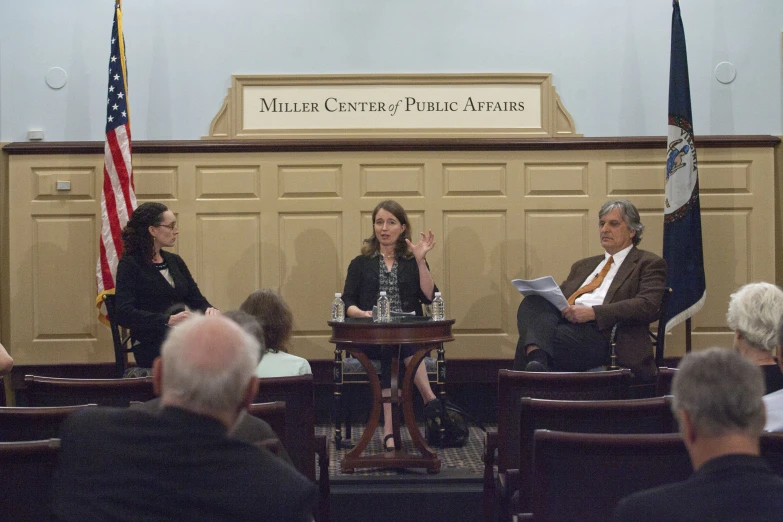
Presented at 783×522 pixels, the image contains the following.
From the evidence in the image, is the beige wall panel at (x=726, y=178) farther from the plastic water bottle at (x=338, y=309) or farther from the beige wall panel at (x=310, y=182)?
the plastic water bottle at (x=338, y=309)

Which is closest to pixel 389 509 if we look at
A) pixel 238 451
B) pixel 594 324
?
pixel 594 324

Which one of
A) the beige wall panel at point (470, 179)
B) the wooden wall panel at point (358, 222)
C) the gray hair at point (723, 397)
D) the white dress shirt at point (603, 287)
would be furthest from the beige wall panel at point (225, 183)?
the gray hair at point (723, 397)

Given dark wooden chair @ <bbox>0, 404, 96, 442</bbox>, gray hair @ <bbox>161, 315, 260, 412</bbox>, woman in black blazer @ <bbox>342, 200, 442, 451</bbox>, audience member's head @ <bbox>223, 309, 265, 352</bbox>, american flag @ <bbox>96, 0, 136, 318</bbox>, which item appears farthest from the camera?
american flag @ <bbox>96, 0, 136, 318</bbox>

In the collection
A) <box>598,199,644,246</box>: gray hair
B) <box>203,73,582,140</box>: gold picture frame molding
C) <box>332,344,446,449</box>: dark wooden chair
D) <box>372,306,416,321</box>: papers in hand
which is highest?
<box>203,73,582,140</box>: gold picture frame molding

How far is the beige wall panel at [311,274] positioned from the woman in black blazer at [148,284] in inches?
46.1

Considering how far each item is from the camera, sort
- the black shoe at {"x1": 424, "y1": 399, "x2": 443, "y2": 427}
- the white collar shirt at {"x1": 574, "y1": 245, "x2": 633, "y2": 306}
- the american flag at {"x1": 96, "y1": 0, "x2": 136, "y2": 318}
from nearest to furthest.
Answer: the black shoe at {"x1": 424, "y1": 399, "x2": 443, "y2": 427} < the white collar shirt at {"x1": 574, "y1": 245, "x2": 633, "y2": 306} < the american flag at {"x1": 96, "y1": 0, "x2": 136, "y2": 318}

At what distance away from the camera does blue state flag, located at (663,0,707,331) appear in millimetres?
5555

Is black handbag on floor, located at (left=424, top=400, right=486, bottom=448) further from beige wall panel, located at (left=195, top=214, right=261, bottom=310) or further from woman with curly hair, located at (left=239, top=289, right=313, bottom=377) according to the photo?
beige wall panel, located at (left=195, top=214, right=261, bottom=310)

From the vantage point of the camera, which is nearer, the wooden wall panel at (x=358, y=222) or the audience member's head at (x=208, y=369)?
the audience member's head at (x=208, y=369)

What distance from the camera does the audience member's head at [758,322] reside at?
2469 mm

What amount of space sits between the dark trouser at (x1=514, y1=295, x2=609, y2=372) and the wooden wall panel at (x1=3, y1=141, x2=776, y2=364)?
1.35 metres

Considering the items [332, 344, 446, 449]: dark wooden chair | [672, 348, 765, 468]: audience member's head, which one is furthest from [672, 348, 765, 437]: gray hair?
[332, 344, 446, 449]: dark wooden chair

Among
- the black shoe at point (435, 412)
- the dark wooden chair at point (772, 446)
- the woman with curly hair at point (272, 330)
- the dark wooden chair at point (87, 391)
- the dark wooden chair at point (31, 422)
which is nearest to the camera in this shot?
the dark wooden chair at point (772, 446)

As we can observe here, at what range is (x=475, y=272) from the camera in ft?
19.5
